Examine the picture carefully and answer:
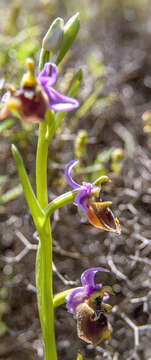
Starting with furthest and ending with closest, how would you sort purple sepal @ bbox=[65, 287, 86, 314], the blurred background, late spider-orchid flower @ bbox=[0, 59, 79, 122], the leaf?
1. the blurred background
2. purple sepal @ bbox=[65, 287, 86, 314]
3. the leaf
4. late spider-orchid flower @ bbox=[0, 59, 79, 122]

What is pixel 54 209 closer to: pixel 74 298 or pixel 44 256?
pixel 44 256

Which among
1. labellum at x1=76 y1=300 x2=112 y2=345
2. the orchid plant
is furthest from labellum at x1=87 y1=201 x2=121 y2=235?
labellum at x1=76 y1=300 x2=112 y2=345

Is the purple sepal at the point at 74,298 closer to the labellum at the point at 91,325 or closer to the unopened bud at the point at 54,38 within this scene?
the labellum at the point at 91,325

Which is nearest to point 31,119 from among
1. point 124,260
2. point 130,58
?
point 124,260

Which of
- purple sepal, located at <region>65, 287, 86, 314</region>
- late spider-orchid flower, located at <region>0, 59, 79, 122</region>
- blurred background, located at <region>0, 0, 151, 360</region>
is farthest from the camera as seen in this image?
blurred background, located at <region>0, 0, 151, 360</region>

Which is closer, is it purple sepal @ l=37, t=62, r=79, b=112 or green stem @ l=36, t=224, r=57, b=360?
purple sepal @ l=37, t=62, r=79, b=112

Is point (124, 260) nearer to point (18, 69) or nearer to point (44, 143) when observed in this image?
point (44, 143)

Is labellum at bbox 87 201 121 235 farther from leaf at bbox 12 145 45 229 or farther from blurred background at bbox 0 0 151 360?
blurred background at bbox 0 0 151 360
